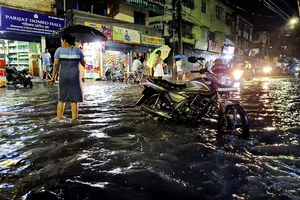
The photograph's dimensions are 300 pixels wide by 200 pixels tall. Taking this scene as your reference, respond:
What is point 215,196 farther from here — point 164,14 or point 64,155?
point 164,14

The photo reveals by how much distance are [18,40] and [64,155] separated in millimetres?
16488

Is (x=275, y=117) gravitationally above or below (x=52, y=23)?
below

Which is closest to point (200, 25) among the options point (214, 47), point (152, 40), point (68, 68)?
point (214, 47)

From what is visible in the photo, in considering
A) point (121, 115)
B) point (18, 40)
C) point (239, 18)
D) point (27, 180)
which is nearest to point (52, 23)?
point (18, 40)

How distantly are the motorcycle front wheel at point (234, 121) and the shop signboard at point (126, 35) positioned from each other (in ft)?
59.2

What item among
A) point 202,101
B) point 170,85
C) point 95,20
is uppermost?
point 95,20

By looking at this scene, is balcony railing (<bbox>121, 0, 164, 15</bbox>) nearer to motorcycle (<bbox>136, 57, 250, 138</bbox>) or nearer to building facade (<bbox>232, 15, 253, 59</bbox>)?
motorcycle (<bbox>136, 57, 250, 138</bbox>)

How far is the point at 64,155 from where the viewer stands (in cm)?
363

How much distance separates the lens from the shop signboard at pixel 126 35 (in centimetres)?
2164

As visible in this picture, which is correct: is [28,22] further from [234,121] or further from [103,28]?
[234,121]

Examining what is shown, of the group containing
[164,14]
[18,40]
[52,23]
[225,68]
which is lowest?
[225,68]

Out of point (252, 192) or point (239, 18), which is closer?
point (252, 192)

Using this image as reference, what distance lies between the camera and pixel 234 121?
4602 millimetres

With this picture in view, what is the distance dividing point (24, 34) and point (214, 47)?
91.1ft
